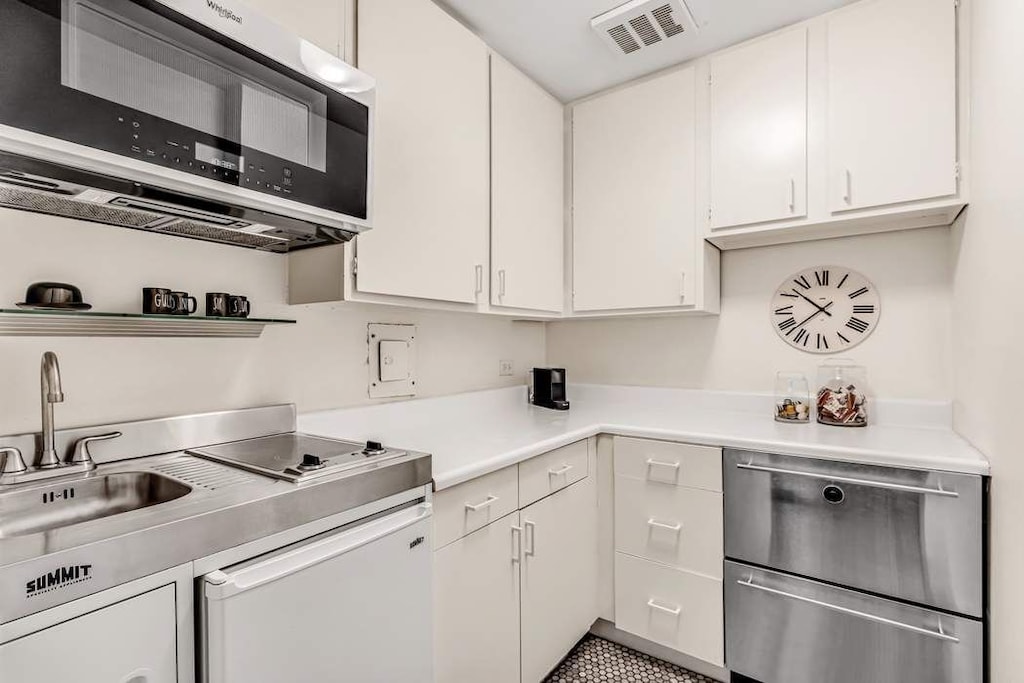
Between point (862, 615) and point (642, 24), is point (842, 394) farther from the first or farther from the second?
point (642, 24)

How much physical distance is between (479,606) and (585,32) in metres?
2.06

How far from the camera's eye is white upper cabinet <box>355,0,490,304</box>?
1.50 m

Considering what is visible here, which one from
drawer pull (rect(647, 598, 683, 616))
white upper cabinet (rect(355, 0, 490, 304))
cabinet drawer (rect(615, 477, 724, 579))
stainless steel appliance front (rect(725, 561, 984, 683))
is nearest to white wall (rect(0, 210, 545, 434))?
white upper cabinet (rect(355, 0, 490, 304))

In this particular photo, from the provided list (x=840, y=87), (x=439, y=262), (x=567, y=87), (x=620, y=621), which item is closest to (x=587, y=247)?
(x=567, y=87)

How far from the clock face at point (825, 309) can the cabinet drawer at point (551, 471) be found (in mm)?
1057

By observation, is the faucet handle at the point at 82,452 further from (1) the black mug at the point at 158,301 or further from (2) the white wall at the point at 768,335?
(2) the white wall at the point at 768,335

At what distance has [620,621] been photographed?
1996 millimetres

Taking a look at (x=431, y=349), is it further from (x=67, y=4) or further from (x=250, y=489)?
(x=67, y=4)

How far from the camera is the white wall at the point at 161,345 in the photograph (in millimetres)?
1119

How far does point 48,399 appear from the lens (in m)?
1.03

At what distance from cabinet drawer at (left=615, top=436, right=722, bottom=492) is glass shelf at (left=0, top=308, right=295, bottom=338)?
1.36 metres

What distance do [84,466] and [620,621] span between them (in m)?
1.81

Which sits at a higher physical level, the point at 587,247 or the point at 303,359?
the point at 587,247

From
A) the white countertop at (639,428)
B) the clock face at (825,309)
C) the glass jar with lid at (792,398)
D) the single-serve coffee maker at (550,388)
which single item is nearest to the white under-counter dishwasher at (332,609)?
the white countertop at (639,428)
